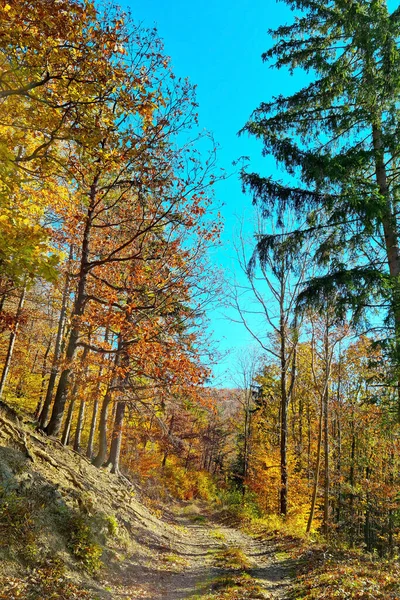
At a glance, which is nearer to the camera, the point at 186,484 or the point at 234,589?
the point at 234,589

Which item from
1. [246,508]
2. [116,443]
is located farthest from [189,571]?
[246,508]

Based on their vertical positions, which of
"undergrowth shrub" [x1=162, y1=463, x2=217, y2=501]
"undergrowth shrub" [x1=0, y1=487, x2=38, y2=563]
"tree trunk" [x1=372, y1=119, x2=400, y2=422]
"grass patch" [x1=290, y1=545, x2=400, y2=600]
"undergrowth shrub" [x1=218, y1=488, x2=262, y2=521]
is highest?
"tree trunk" [x1=372, y1=119, x2=400, y2=422]

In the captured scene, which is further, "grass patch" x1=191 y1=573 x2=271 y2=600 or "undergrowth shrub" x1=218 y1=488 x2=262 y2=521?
"undergrowth shrub" x1=218 y1=488 x2=262 y2=521

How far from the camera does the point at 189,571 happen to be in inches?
346

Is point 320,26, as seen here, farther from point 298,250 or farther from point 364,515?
point 364,515

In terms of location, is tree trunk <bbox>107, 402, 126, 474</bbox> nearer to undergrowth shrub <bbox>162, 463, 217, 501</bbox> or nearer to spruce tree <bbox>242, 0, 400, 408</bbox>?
spruce tree <bbox>242, 0, 400, 408</bbox>

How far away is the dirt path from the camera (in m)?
6.96

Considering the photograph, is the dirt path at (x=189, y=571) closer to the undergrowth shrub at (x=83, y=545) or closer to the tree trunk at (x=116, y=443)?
the undergrowth shrub at (x=83, y=545)

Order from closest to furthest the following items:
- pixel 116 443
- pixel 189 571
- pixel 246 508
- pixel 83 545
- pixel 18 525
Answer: pixel 18 525
pixel 83 545
pixel 189 571
pixel 116 443
pixel 246 508

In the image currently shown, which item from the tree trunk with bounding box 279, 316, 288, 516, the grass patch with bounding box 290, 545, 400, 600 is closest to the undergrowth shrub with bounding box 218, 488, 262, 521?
the tree trunk with bounding box 279, 316, 288, 516

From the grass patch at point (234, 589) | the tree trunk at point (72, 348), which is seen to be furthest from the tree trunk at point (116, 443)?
the grass patch at point (234, 589)

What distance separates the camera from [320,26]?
9.60 m

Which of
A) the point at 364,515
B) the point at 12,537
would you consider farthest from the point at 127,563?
the point at 364,515

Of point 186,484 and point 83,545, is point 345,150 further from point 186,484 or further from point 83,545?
point 186,484
